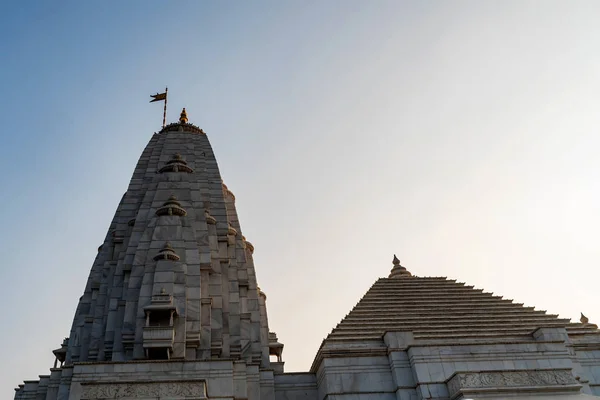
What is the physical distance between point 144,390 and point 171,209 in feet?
34.3

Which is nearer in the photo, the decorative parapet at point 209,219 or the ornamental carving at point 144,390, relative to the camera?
the ornamental carving at point 144,390

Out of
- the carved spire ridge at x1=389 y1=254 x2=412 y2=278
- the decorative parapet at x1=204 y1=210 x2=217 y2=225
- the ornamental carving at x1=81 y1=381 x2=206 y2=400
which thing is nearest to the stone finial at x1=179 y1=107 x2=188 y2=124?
the decorative parapet at x1=204 y1=210 x2=217 y2=225

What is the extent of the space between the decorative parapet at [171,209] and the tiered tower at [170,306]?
0.05 m

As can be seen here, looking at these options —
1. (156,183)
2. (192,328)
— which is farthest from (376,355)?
(156,183)

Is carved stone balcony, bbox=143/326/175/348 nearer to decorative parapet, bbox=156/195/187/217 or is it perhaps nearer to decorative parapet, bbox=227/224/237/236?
decorative parapet, bbox=156/195/187/217

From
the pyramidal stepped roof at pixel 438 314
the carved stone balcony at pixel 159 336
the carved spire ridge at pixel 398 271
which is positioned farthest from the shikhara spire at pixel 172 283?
the carved spire ridge at pixel 398 271

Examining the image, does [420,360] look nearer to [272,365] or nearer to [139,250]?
[272,365]

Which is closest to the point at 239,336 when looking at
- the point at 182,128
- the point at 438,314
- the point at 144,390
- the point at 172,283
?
the point at 172,283

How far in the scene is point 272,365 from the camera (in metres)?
27.2

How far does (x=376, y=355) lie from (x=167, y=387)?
319 inches

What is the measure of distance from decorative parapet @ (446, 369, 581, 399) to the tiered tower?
24.3ft

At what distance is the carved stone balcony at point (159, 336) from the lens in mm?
21641

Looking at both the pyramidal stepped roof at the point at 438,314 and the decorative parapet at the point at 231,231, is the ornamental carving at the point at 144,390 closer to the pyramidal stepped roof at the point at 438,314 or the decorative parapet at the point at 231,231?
the pyramidal stepped roof at the point at 438,314

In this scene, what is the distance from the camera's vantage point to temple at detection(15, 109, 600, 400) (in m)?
20.0
